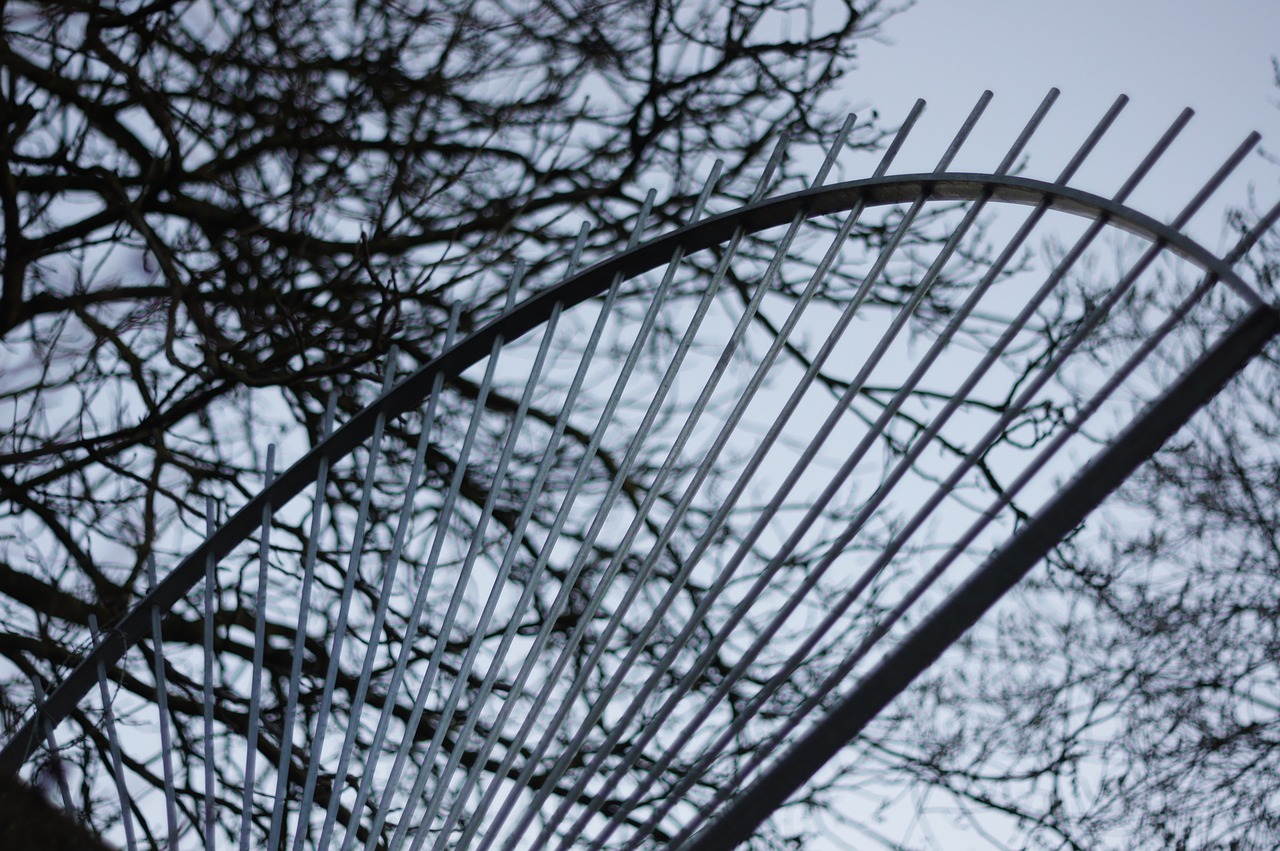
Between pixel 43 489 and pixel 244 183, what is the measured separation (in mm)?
1457

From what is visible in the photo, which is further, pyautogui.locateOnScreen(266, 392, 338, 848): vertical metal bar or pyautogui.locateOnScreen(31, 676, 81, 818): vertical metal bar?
pyautogui.locateOnScreen(266, 392, 338, 848): vertical metal bar

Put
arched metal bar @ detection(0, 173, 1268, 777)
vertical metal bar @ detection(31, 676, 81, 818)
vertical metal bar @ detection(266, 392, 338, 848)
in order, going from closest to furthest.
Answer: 1. vertical metal bar @ detection(31, 676, 81, 818)
2. vertical metal bar @ detection(266, 392, 338, 848)
3. arched metal bar @ detection(0, 173, 1268, 777)

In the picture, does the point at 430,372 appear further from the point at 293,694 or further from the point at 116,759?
the point at 116,759

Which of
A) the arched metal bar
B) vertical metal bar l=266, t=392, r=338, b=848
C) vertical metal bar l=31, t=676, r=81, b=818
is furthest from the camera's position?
the arched metal bar

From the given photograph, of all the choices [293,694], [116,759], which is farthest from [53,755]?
[293,694]

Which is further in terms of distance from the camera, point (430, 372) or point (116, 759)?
point (430, 372)

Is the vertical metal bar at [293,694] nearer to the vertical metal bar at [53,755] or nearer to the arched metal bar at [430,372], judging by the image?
the arched metal bar at [430,372]

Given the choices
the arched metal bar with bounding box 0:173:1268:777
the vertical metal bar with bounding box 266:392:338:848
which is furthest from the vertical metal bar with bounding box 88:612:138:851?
the vertical metal bar with bounding box 266:392:338:848

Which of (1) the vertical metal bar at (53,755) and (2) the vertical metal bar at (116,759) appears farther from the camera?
(2) the vertical metal bar at (116,759)

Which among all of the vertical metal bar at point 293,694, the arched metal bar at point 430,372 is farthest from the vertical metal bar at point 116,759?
the vertical metal bar at point 293,694

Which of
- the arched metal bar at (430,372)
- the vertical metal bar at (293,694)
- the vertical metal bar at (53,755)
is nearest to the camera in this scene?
the vertical metal bar at (53,755)

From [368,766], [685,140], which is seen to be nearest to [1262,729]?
[685,140]

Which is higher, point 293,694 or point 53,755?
point 293,694

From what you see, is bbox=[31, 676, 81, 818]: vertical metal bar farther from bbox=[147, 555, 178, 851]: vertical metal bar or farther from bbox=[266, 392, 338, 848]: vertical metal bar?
bbox=[266, 392, 338, 848]: vertical metal bar
